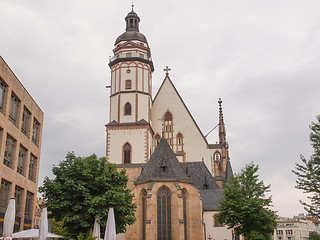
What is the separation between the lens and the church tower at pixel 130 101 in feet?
159

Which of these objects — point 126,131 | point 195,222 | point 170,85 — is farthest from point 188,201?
point 170,85

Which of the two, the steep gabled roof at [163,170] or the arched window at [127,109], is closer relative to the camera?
the steep gabled roof at [163,170]

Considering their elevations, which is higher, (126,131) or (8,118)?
(126,131)

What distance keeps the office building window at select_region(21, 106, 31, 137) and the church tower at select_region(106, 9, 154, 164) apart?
64.4 ft

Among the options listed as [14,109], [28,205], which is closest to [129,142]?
[28,205]

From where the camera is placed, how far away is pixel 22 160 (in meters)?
28.3

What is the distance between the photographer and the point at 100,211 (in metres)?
26.0

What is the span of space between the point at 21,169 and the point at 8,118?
5330 millimetres

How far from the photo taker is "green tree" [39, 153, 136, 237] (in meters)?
26.3

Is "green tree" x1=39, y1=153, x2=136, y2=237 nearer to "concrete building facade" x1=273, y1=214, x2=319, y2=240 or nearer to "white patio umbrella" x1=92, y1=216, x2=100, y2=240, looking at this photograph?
"white patio umbrella" x1=92, y1=216, x2=100, y2=240

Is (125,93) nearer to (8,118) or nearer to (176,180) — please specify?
(176,180)

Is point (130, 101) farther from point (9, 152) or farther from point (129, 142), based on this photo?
point (9, 152)

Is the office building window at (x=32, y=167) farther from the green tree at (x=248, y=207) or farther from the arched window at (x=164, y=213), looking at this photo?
the green tree at (x=248, y=207)

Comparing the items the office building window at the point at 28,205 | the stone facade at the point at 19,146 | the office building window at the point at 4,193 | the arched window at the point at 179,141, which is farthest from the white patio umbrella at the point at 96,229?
the arched window at the point at 179,141
